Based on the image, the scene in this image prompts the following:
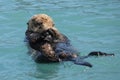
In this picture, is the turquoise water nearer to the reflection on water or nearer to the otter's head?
the reflection on water

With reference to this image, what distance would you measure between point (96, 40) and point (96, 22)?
147 cm

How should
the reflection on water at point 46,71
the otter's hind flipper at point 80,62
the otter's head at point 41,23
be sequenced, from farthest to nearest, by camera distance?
the otter's head at point 41,23 < the reflection on water at point 46,71 < the otter's hind flipper at point 80,62

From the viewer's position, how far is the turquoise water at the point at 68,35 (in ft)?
24.6

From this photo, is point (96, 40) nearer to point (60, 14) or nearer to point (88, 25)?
point (88, 25)

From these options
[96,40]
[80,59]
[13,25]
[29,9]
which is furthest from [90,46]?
[29,9]

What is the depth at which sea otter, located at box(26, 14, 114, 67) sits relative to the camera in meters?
7.50

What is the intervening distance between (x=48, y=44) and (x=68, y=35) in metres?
2.27

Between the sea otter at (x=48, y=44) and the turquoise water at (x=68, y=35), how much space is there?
0.56 feet

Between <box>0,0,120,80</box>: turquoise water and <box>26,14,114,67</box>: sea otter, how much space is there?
17 centimetres

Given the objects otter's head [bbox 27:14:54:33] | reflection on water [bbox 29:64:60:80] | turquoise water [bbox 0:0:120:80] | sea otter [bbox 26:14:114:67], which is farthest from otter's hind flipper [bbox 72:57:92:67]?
otter's head [bbox 27:14:54:33]

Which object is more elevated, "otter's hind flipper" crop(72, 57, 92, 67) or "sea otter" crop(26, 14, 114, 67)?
"sea otter" crop(26, 14, 114, 67)

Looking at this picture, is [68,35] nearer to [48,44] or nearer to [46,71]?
[48,44]

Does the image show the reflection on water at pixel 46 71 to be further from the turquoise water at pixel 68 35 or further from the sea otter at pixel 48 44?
the sea otter at pixel 48 44

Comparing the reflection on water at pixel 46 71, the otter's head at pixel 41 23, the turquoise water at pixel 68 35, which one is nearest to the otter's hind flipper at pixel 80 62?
the turquoise water at pixel 68 35
